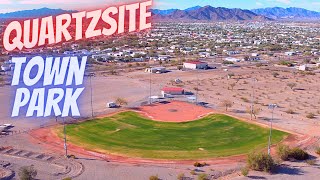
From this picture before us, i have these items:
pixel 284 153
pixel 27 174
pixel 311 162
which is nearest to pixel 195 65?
pixel 284 153

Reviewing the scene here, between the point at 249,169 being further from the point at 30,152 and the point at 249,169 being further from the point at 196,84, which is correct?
the point at 196,84

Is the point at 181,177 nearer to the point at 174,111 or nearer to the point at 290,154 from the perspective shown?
the point at 290,154

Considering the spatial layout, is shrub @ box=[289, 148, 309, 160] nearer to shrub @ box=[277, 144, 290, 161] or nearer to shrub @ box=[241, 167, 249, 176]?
shrub @ box=[277, 144, 290, 161]

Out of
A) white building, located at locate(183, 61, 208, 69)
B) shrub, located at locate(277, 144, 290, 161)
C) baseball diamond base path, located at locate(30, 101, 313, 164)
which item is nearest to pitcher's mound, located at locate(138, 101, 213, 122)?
baseball diamond base path, located at locate(30, 101, 313, 164)

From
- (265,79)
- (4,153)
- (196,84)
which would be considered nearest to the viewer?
(4,153)

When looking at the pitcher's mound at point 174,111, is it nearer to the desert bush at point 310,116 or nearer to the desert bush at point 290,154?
the desert bush at point 310,116

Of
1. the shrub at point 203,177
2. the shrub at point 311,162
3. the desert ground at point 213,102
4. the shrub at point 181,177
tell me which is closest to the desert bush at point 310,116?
the desert ground at point 213,102

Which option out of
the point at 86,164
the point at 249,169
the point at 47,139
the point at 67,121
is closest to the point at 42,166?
the point at 86,164
